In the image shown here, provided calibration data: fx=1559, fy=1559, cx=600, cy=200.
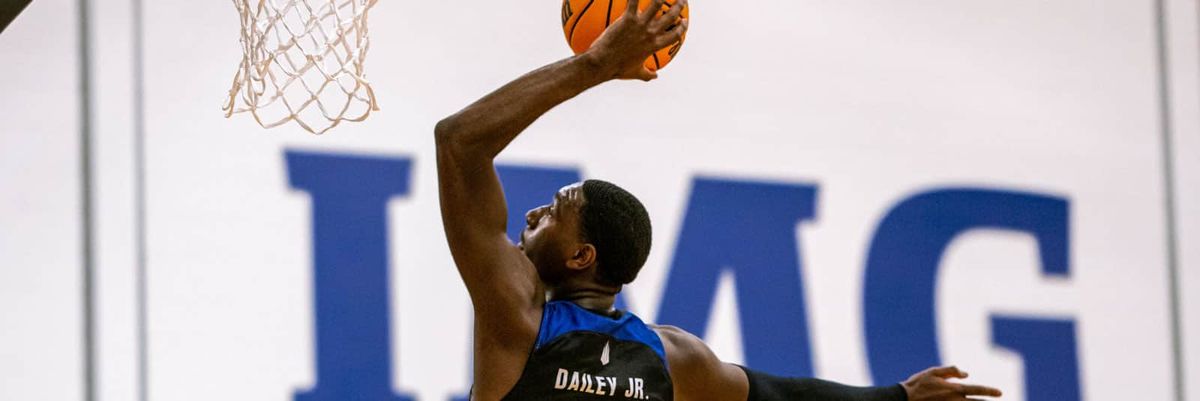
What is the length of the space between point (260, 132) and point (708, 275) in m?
2.24

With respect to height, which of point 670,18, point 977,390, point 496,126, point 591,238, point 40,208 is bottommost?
point 977,390

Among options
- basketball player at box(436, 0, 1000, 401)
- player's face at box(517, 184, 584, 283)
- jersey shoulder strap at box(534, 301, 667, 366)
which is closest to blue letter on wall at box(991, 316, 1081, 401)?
basketball player at box(436, 0, 1000, 401)

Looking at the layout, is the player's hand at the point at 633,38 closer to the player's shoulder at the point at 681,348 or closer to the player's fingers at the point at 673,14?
the player's fingers at the point at 673,14

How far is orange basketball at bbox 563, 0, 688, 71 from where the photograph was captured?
13.9 ft

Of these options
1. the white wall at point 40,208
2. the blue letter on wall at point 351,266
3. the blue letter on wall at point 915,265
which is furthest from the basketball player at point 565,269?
the blue letter on wall at point 915,265

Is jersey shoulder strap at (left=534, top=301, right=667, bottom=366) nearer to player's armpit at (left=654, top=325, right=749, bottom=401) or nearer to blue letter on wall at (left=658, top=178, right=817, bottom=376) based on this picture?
player's armpit at (left=654, top=325, right=749, bottom=401)

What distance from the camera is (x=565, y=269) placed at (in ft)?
14.3

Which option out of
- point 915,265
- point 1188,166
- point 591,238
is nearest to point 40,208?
point 591,238

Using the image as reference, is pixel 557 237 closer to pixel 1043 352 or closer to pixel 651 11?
pixel 651 11

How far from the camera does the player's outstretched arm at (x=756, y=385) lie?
4.52 m

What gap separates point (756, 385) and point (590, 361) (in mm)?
761

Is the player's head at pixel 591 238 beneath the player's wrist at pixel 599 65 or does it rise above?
beneath

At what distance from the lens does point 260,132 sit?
6.57 metres

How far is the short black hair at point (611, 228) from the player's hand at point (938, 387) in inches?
41.2
